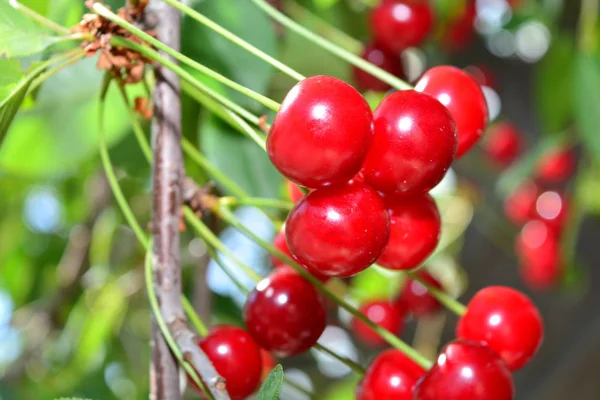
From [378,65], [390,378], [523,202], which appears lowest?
[523,202]

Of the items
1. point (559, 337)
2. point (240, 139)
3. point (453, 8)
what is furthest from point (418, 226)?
point (559, 337)

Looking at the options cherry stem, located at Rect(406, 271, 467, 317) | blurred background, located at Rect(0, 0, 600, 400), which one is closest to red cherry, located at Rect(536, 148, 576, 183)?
blurred background, located at Rect(0, 0, 600, 400)

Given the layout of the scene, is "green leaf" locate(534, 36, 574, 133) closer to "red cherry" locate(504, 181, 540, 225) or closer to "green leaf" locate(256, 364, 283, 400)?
"red cherry" locate(504, 181, 540, 225)

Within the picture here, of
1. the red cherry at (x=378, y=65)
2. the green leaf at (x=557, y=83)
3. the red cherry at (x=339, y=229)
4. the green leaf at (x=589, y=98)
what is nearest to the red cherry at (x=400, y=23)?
the red cherry at (x=378, y=65)

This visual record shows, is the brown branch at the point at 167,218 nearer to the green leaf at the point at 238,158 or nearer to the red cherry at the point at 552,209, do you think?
the green leaf at the point at 238,158

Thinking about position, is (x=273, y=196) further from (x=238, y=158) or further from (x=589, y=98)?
(x=589, y=98)

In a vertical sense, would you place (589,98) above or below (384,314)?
above

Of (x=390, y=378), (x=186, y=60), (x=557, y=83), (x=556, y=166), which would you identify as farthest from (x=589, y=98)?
(x=186, y=60)
